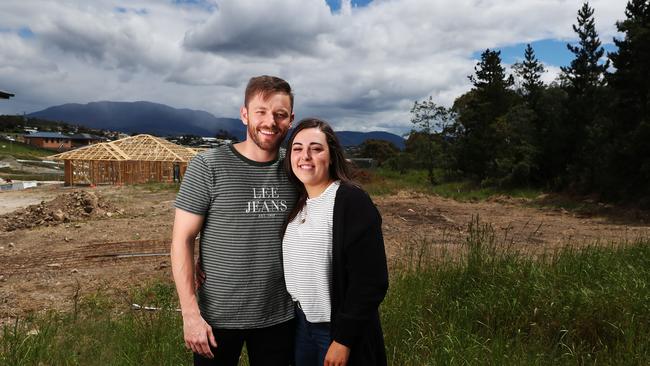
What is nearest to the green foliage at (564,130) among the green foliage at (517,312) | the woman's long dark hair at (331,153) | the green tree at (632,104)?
the green tree at (632,104)

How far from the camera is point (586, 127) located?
2028cm

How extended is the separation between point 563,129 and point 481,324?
19.8 metres

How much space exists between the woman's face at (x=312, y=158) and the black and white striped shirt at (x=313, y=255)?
0.07 m

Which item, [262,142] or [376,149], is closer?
[262,142]

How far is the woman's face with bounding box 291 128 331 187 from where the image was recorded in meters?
2.04

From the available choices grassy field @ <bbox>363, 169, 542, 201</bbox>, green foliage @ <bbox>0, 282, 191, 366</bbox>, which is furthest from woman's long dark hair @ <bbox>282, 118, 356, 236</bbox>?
grassy field @ <bbox>363, 169, 542, 201</bbox>

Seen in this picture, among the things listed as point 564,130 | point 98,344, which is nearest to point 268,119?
point 98,344

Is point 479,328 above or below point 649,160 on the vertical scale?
below

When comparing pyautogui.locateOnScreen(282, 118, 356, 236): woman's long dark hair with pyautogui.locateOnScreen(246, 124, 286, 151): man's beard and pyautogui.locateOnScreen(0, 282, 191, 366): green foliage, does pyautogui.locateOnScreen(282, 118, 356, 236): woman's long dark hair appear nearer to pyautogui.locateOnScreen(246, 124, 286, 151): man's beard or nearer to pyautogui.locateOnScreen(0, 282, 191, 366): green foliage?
pyautogui.locateOnScreen(246, 124, 286, 151): man's beard

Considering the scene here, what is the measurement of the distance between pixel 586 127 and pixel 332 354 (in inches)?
844

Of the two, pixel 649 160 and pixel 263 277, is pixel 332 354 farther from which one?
pixel 649 160

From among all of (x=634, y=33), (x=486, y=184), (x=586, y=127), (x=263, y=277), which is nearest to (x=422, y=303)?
(x=263, y=277)

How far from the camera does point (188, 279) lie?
6.99ft

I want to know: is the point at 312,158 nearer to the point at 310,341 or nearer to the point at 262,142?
the point at 262,142
